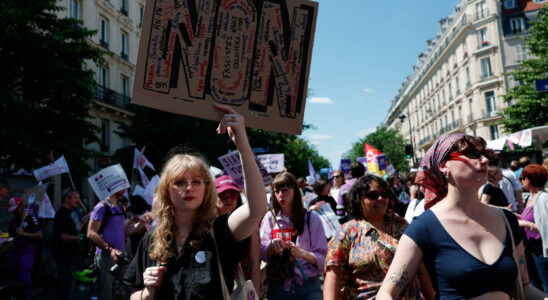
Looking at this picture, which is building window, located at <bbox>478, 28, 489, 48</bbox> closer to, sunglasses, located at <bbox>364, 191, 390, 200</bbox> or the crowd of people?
sunglasses, located at <bbox>364, 191, 390, 200</bbox>

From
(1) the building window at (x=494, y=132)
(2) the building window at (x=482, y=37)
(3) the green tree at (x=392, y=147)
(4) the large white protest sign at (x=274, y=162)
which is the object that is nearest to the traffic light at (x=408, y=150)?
(4) the large white protest sign at (x=274, y=162)

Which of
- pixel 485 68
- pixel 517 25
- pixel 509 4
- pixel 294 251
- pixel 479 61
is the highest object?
pixel 509 4

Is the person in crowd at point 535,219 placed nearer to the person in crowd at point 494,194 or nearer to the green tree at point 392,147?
the person in crowd at point 494,194

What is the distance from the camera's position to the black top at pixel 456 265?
1.95 meters

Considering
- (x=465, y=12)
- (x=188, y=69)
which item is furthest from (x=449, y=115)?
(x=188, y=69)

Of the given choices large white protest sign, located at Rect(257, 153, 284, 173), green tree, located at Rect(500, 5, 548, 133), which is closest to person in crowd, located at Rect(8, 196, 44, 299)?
large white protest sign, located at Rect(257, 153, 284, 173)

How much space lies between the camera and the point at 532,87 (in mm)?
24828

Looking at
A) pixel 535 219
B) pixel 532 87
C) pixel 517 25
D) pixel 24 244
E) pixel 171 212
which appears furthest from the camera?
pixel 517 25

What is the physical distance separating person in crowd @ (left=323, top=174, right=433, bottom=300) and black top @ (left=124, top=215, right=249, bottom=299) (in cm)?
97

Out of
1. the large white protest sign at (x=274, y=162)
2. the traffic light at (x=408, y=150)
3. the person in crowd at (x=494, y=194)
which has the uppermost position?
the traffic light at (x=408, y=150)

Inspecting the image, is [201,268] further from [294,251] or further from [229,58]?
[294,251]

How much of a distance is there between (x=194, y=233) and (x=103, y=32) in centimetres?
3003

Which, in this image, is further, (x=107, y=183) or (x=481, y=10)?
(x=481, y=10)

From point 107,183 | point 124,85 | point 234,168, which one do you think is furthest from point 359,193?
point 124,85
